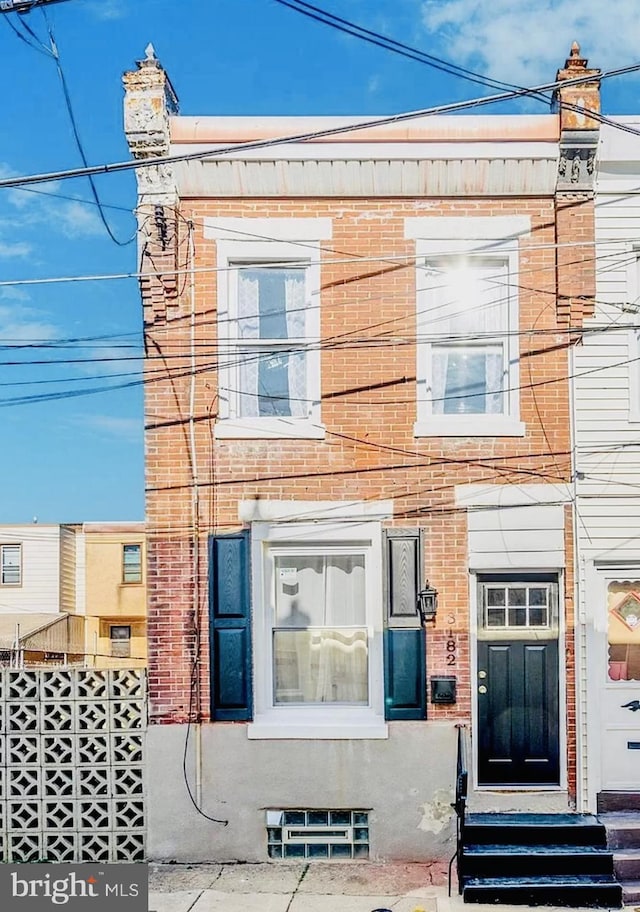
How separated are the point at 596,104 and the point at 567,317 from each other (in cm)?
209

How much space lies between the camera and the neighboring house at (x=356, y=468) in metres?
8.72

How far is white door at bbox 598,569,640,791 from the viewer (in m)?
8.74

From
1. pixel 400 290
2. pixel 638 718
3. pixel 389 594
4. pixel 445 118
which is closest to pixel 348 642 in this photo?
pixel 389 594

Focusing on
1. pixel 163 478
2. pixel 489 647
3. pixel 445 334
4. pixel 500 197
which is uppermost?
pixel 500 197

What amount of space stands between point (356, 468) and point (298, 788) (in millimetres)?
3141

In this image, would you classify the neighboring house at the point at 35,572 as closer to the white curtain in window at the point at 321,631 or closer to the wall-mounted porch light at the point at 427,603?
the white curtain in window at the point at 321,631

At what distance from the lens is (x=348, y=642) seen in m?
9.08

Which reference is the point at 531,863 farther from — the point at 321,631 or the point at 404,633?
the point at 321,631

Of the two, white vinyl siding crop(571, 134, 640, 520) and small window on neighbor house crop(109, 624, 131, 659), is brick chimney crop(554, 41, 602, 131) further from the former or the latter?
small window on neighbor house crop(109, 624, 131, 659)

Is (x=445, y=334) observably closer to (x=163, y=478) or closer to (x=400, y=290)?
(x=400, y=290)

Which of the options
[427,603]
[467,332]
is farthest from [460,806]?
[467,332]

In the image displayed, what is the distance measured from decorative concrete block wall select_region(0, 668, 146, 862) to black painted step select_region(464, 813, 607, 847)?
3.19 metres

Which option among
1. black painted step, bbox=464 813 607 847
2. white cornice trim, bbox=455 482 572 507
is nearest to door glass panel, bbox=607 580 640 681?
white cornice trim, bbox=455 482 572 507

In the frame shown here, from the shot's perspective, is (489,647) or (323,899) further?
(489,647)
